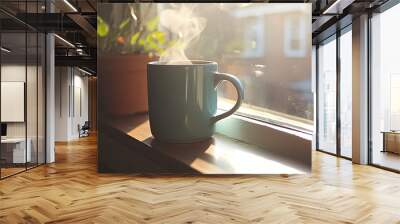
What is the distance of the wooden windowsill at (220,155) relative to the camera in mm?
5809

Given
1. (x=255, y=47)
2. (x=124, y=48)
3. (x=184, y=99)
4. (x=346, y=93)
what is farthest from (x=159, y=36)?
(x=346, y=93)

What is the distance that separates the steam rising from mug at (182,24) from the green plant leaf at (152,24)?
0.08m

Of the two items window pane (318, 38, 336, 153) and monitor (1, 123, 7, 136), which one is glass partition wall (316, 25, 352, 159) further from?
monitor (1, 123, 7, 136)

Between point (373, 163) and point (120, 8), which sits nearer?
point (120, 8)

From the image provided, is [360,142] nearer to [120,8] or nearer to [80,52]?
[120,8]

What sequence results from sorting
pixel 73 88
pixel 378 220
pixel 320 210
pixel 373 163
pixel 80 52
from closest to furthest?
pixel 378 220, pixel 320 210, pixel 373 163, pixel 80 52, pixel 73 88

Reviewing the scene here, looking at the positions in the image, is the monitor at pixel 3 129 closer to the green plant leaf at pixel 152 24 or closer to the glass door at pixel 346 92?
the green plant leaf at pixel 152 24

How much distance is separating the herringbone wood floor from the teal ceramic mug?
0.70 metres

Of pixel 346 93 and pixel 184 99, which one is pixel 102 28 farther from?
pixel 346 93

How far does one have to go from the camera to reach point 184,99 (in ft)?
18.8

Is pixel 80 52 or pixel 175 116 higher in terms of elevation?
pixel 80 52

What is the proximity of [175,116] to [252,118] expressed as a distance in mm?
1142

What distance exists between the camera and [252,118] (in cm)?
586

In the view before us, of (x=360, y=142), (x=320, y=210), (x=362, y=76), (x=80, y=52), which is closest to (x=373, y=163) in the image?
(x=360, y=142)
